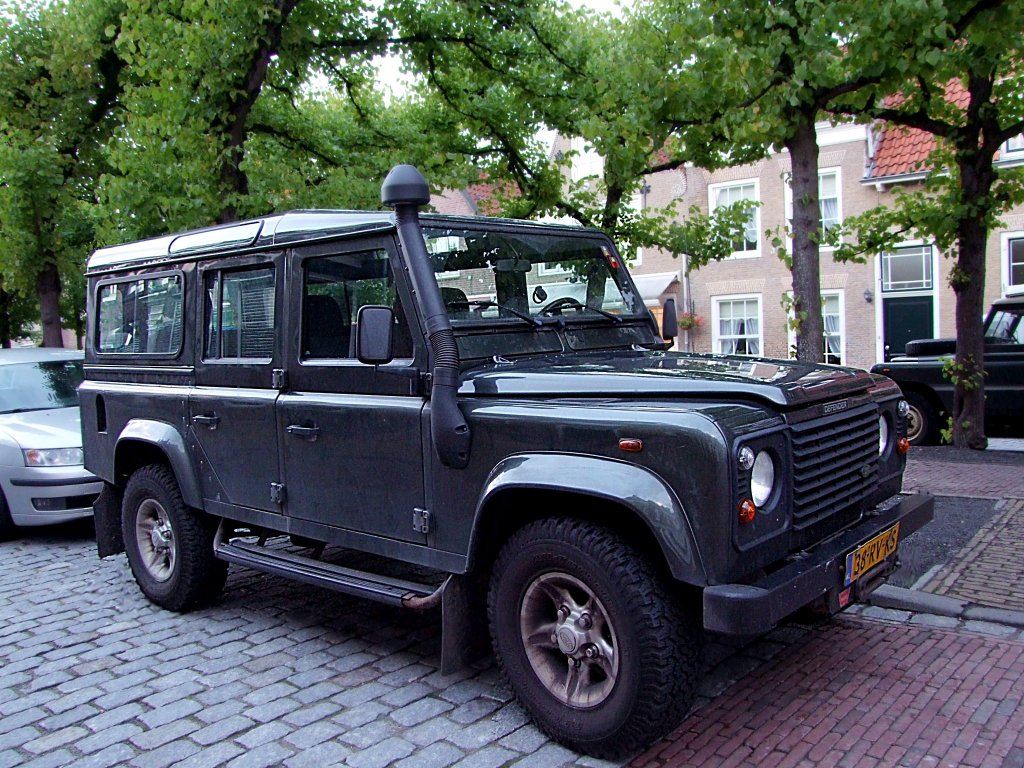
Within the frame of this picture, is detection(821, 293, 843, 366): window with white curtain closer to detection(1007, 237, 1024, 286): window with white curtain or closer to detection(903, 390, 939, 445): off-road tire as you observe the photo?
detection(1007, 237, 1024, 286): window with white curtain

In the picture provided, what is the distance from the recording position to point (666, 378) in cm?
347

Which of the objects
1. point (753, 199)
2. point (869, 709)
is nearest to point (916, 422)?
point (869, 709)

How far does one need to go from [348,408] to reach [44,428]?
5107mm

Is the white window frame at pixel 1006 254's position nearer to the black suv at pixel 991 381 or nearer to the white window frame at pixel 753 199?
the white window frame at pixel 753 199

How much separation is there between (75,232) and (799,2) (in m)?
13.7

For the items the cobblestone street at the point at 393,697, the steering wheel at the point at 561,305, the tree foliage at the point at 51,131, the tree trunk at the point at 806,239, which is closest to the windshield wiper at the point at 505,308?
the steering wheel at the point at 561,305

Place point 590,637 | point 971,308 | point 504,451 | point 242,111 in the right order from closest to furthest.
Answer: point 590,637
point 504,451
point 242,111
point 971,308

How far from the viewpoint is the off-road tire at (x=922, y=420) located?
11492mm

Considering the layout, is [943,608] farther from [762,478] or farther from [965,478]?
[965,478]

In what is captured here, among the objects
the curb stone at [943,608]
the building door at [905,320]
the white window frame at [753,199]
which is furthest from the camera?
the white window frame at [753,199]

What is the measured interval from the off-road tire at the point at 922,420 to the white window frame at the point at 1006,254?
1041 centimetres

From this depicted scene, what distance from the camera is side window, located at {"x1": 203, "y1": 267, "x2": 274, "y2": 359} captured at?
4734mm

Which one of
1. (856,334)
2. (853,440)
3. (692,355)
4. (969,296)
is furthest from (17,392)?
(856,334)

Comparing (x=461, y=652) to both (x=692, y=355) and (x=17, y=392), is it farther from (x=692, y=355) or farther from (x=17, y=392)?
(x=17, y=392)
